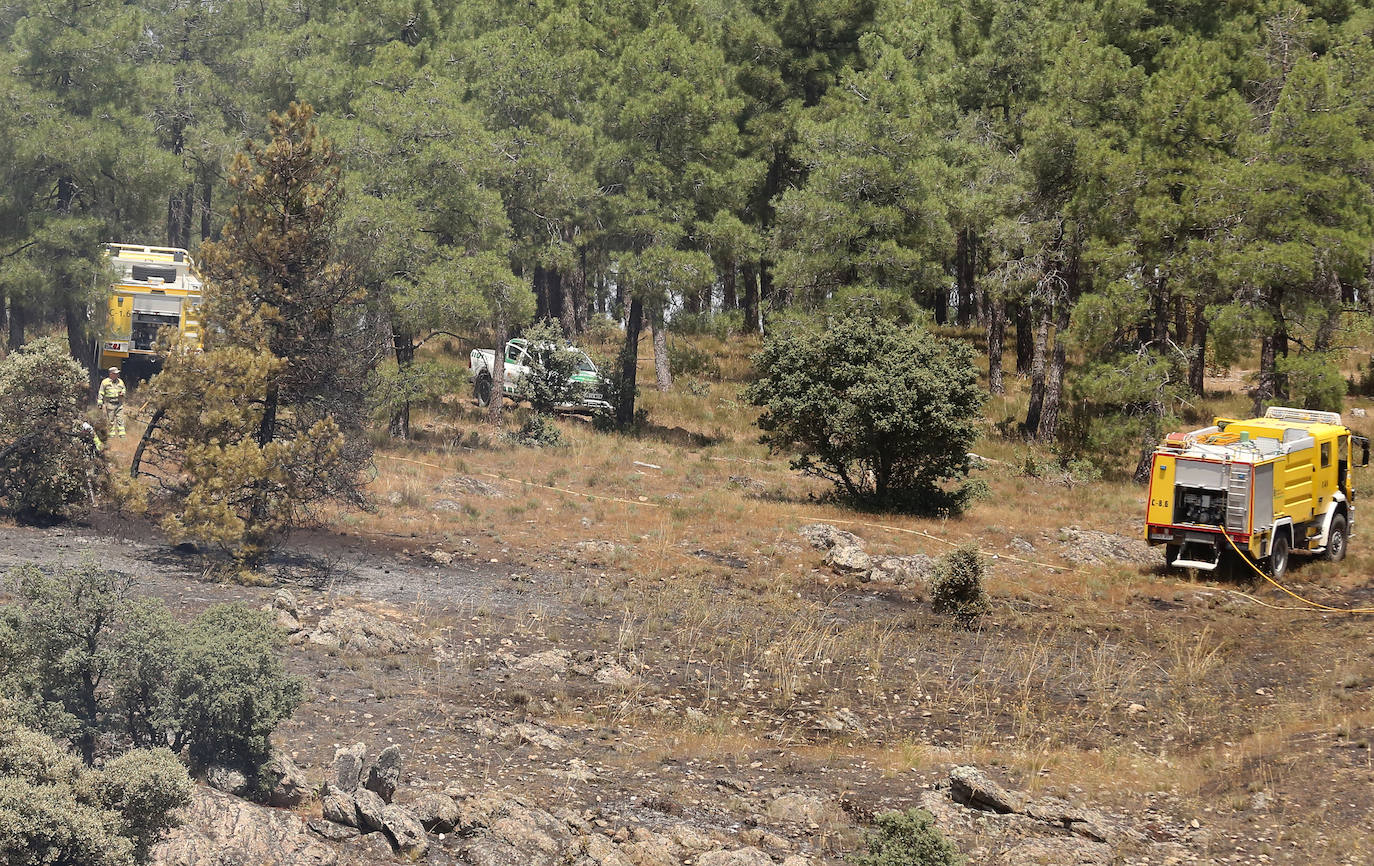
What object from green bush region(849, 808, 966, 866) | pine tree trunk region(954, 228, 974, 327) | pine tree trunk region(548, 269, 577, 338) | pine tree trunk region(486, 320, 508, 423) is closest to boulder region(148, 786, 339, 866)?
green bush region(849, 808, 966, 866)

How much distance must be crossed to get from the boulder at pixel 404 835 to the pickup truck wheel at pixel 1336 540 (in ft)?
65.9

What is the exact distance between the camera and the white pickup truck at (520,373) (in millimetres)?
36938

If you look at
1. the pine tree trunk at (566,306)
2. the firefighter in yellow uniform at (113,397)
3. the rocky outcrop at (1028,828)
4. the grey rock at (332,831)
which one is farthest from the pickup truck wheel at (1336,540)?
the pine tree trunk at (566,306)

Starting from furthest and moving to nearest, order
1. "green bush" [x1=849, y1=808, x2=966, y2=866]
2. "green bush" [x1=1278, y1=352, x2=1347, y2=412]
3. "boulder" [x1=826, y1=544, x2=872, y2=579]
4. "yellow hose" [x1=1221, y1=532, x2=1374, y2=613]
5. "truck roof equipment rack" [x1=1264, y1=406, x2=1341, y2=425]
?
"green bush" [x1=1278, y1=352, x2=1347, y2=412] < "truck roof equipment rack" [x1=1264, y1=406, x2=1341, y2=425] < "boulder" [x1=826, y1=544, x2=872, y2=579] < "yellow hose" [x1=1221, y1=532, x2=1374, y2=613] < "green bush" [x1=849, y1=808, x2=966, y2=866]

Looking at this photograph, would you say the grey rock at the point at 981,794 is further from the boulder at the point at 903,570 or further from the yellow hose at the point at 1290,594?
the yellow hose at the point at 1290,594

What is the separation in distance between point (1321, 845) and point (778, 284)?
26056mm

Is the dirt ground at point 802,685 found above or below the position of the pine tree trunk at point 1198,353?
below

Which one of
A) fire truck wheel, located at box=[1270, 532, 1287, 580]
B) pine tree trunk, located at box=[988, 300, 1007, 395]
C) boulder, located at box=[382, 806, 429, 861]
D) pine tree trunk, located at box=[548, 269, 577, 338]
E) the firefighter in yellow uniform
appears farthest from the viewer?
pine tree trunk, located at box=[548, 269, 577, 338]

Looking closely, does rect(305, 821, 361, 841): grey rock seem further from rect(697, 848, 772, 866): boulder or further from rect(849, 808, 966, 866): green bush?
rect(849, 808, 966, 866): green bush

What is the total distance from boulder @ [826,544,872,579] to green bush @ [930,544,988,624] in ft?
6.66

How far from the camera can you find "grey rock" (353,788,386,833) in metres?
9.78

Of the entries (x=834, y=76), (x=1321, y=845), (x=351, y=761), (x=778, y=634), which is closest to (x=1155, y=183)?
(x=834, y=76)

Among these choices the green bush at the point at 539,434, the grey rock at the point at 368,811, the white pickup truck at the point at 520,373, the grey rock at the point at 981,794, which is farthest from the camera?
the white pickup truck at the point at 520,373

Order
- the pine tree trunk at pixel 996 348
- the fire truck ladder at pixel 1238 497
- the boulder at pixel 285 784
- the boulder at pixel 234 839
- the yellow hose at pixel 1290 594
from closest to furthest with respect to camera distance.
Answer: the boulder at pixel 234 839 → the boulder at pixel 285 784 → the yellow hose at pixel 1290 594 → the fire truck ladder at pixel 1238 497 → the pine tree trunk at pixel 996 348
